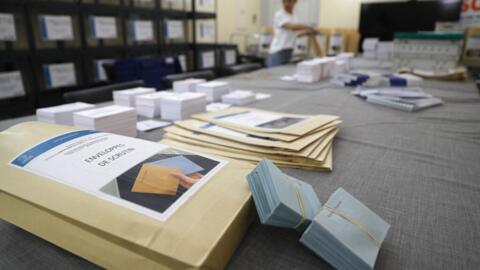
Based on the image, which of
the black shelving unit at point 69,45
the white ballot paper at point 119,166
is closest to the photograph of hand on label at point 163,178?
the white ballot paper at point 119,166

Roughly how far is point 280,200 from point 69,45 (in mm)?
3174

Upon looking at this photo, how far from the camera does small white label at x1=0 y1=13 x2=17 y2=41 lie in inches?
81.7

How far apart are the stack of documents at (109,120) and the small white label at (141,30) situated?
2.45 m

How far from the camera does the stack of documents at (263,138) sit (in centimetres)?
64

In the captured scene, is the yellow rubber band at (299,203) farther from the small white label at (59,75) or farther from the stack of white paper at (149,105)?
the small white label at (59,75)

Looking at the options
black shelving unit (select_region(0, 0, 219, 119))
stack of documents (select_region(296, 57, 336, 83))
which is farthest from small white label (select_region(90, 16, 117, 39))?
stack of documents (select_region(296, 57, 336, 83))

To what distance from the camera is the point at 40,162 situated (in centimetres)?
44

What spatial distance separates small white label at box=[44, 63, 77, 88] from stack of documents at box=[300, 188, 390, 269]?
279 cm

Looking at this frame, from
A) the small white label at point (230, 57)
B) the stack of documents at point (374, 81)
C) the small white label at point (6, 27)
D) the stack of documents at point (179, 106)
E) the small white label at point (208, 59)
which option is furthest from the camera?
the small white label at point (230, 57)

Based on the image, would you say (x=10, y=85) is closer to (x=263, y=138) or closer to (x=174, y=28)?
(x=174, y=28)

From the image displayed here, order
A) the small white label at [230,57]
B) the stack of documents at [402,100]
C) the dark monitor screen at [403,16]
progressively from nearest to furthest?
the stack of documents at [402,100] → the dark monitor screen at [403,16] → the small white label at [230,57]

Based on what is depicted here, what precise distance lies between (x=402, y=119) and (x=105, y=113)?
96cm

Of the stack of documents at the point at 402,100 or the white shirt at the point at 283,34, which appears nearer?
the stack of documents at the point at 402,100

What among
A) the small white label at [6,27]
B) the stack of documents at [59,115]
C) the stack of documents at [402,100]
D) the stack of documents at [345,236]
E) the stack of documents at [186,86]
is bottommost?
the stack of documents at [345,236]
